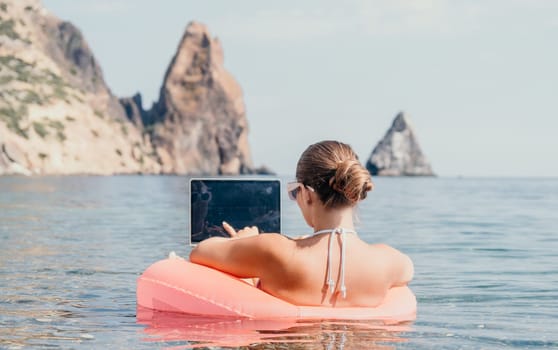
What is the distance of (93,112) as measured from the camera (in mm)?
134375

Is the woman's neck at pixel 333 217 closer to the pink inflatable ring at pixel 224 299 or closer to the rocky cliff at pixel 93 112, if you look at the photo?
the pink inflatable ring at pixel 224 299

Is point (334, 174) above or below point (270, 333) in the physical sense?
above

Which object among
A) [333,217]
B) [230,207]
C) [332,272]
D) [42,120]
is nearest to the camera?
[333,217]

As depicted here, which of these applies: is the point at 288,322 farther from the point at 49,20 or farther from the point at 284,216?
the point at 49,20

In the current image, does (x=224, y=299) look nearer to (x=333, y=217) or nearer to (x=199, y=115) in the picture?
(x=333, y=217)

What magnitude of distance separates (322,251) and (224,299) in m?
1.07

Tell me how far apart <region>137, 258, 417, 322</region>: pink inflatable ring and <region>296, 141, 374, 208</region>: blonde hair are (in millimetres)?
952

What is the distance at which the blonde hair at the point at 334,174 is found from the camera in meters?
5.70

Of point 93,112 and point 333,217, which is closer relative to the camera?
point 333,217

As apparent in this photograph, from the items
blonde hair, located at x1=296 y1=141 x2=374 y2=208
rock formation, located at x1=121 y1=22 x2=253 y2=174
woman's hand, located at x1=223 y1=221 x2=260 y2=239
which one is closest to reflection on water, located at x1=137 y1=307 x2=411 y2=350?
woman's hand, located at x1=223 y1=221 x2=260 y2=239

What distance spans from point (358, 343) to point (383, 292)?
0.68 metres

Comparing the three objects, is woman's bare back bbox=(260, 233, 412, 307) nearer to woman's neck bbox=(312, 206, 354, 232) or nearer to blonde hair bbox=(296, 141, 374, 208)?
woman's neck bbox=(312, 206, 354, 232)

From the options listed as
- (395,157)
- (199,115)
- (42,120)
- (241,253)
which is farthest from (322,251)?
(395,157)

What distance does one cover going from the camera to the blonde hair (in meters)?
5.70
